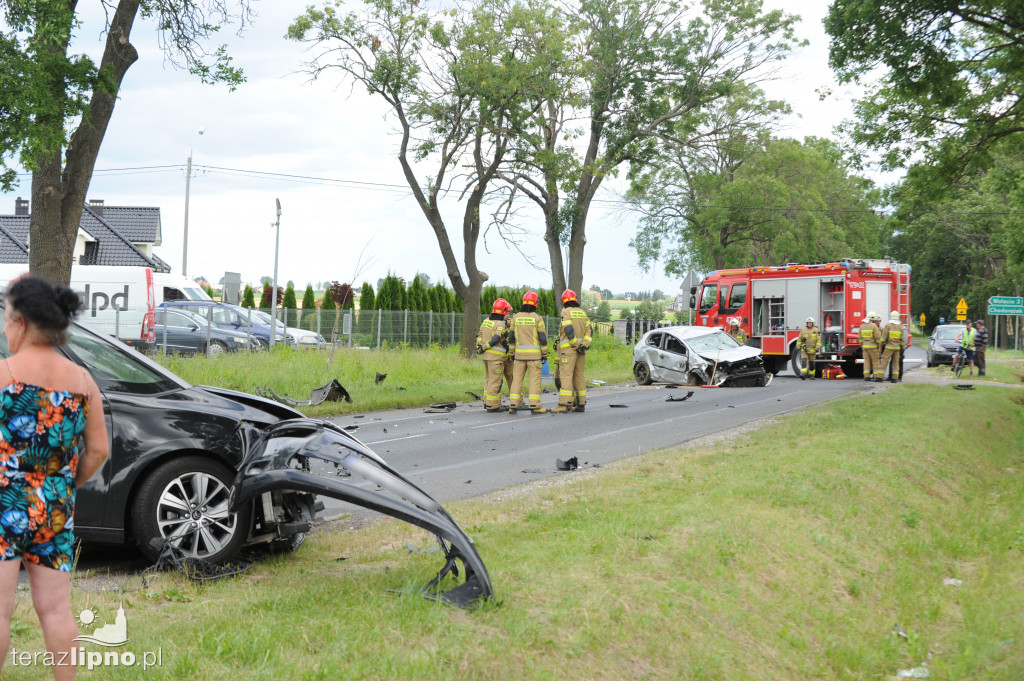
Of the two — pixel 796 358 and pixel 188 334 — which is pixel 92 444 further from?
pixel 796 358

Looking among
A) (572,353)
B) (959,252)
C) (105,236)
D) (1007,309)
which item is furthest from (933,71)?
(959,252)

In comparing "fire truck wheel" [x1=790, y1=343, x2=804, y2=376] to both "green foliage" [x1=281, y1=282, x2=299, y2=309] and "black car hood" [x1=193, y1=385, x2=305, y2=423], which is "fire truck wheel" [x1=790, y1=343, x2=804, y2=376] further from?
"black car hood" [x1=193, y1=385, x2=305, y2=423]

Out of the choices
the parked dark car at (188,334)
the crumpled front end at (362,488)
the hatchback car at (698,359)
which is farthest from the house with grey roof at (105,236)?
the crumpled front end at (362,488)

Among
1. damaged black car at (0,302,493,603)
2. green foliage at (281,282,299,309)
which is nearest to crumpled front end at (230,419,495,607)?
damaged black car at (0,302,493,603)

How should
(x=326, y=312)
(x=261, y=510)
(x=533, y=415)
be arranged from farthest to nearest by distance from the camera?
(x=326, y=312), (x=533, y=415), (x=261, y=510)

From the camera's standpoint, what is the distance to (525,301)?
16375 mm

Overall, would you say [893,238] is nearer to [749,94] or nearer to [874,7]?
[749,94]

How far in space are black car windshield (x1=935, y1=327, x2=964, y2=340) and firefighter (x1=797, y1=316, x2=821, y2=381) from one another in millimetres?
13678

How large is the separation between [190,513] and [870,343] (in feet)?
72.5

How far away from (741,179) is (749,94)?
38.0 feet

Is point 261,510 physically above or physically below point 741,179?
below

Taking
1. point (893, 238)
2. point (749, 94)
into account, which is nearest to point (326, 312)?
point (749, 94)

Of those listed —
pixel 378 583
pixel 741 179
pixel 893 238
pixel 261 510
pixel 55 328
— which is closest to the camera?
pixel 55 328

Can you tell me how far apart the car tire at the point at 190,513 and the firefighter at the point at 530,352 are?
10.6 metres
